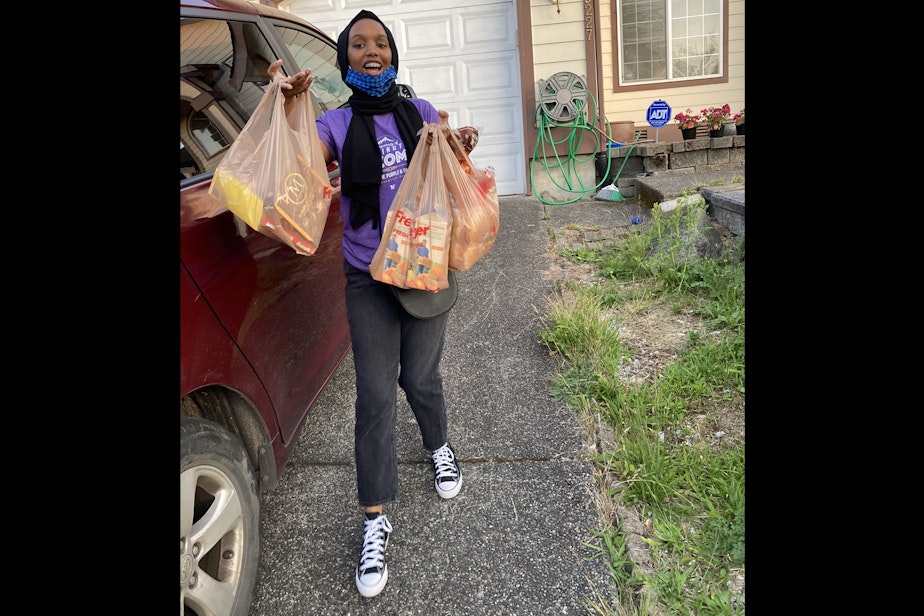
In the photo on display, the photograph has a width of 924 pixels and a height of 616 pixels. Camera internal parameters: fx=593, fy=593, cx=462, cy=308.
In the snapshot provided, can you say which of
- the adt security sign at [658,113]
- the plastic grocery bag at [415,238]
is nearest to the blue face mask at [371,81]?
the plastic grocery bag at [415,238]

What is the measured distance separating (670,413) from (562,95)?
522cm

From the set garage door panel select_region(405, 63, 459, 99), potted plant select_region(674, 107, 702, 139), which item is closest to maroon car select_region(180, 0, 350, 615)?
garage door panel select_region(405, 63, 459, 99)

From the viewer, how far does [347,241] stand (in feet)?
6.70

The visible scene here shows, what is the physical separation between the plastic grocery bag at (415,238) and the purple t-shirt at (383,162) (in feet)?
0.33

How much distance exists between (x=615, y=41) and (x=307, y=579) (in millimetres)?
7483

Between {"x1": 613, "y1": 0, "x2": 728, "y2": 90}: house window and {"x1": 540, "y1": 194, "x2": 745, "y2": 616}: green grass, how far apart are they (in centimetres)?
377

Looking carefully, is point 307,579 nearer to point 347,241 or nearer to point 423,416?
point 423,416

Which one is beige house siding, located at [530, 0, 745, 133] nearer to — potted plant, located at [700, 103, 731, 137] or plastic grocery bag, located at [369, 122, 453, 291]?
potted plant, located at [700, 103, 731, 137]

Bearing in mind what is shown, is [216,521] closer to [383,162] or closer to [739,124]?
[383,162]

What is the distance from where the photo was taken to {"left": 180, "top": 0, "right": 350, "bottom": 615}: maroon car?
157 centimetres

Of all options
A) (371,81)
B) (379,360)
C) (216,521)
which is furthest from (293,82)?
(216,521)

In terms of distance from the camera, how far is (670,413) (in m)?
2.79

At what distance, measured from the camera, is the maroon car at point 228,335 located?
157 cm
